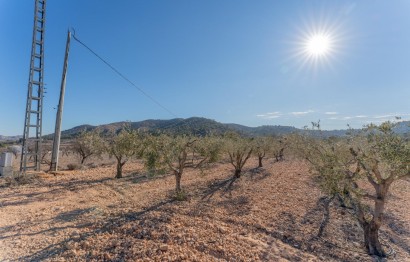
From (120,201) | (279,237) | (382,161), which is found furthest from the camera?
(120,201)

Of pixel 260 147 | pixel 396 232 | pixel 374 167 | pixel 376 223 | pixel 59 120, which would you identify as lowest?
pixel 396 232

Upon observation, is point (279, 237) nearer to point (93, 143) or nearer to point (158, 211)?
point (158, 211)

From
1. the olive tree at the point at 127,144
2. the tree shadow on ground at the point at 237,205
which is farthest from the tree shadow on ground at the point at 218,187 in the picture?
the olive tree at the point at 127,144

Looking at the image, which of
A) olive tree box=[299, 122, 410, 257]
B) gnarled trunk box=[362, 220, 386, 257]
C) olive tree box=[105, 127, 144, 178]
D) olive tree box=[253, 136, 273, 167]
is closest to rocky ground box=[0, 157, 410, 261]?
gnarled trunk box=[362, 220, 386, 257]

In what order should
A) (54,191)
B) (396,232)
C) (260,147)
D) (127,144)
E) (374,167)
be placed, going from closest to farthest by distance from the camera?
(374,167) → (396,232) → (54,191) → (127,144) → (260,147)

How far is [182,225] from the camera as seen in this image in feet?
25.2

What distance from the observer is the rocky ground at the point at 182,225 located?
618 centimetres

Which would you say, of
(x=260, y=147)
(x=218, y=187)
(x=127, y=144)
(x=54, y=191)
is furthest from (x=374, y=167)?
(x=260, y=147)

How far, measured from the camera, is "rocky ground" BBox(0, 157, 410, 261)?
6.18m

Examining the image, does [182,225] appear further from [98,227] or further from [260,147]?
[260,147]

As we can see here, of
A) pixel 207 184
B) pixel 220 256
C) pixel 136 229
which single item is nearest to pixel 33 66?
pixel 207 184

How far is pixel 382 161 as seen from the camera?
251 inches

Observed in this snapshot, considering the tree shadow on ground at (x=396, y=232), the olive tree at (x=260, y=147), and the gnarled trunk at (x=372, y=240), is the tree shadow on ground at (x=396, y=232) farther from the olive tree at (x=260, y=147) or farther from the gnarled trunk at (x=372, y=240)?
the olive tree at (x=260, y=147)

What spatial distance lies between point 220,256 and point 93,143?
15.8 meters
